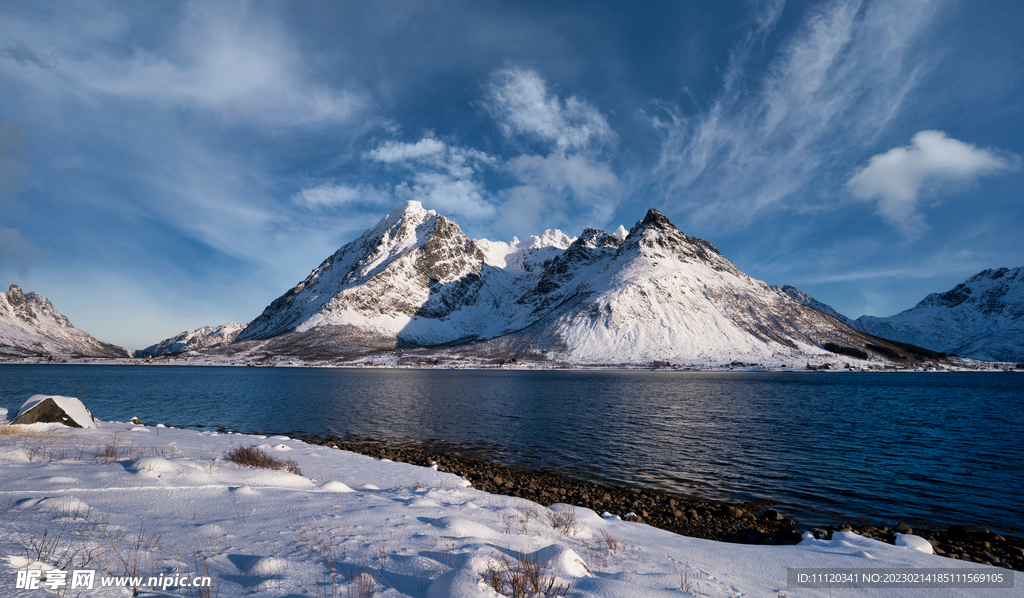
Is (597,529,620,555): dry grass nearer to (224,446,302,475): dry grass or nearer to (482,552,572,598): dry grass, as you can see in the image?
(482,552,572,598): dry grass

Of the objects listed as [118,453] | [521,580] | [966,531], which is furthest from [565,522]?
[118,453]

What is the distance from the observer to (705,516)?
1558 centimetres

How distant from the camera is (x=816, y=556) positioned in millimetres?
9242

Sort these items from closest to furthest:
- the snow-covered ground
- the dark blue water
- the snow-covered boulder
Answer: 1. the snow-covered ground
2. the dark blue water
3. the snow-covered boulder

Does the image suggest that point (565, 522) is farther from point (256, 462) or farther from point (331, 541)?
point (256, 462)

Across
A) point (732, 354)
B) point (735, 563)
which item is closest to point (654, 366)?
point (732, 354)

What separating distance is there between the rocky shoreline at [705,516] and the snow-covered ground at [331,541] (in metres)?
2.64

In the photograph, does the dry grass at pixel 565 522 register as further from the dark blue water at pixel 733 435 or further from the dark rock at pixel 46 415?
the dark rock at pixel 46 415

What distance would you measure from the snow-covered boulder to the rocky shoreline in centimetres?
1728

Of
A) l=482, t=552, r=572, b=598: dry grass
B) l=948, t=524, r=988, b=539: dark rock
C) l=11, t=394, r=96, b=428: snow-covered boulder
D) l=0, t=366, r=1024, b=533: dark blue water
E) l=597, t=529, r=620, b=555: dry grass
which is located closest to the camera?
l=482, t=552, r=572, b=598: dry grass

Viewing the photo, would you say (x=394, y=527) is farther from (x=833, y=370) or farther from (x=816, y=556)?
(x=833, y=370)

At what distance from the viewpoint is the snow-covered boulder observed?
19.4m

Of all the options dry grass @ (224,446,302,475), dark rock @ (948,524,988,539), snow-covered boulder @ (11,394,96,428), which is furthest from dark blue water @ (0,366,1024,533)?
snow-covered boulder @ (11,394,96,428)

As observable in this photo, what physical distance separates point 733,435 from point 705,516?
18.9 metres
